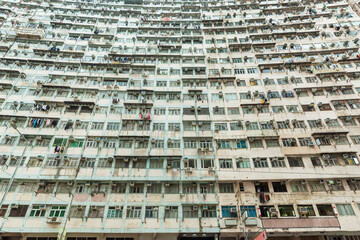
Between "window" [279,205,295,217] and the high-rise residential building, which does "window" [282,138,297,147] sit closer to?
the high-rise residential building

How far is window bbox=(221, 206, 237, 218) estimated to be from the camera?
20695 mm

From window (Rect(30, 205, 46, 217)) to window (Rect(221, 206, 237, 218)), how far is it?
19.7 metres

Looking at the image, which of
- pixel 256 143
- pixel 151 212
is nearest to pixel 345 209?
pixel 256 143

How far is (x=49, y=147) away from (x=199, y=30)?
31.8m

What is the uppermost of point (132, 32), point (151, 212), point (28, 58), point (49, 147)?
point (132, 32)

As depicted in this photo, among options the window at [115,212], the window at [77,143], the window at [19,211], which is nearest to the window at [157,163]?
the window at [115,212]

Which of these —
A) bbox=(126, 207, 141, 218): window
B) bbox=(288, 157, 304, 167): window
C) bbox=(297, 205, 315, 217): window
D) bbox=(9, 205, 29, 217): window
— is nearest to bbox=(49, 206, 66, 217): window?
bbox=(9, 205, 29, 217): window

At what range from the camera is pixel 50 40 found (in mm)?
33000

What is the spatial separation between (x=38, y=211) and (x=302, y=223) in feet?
94.1

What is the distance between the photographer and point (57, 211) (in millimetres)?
20609

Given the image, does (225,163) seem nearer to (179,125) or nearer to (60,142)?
(179,125)

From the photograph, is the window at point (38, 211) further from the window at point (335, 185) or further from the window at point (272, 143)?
the window at point (335, 185)

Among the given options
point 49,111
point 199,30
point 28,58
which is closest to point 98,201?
point 49,111

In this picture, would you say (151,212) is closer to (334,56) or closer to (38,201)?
(38,201)
